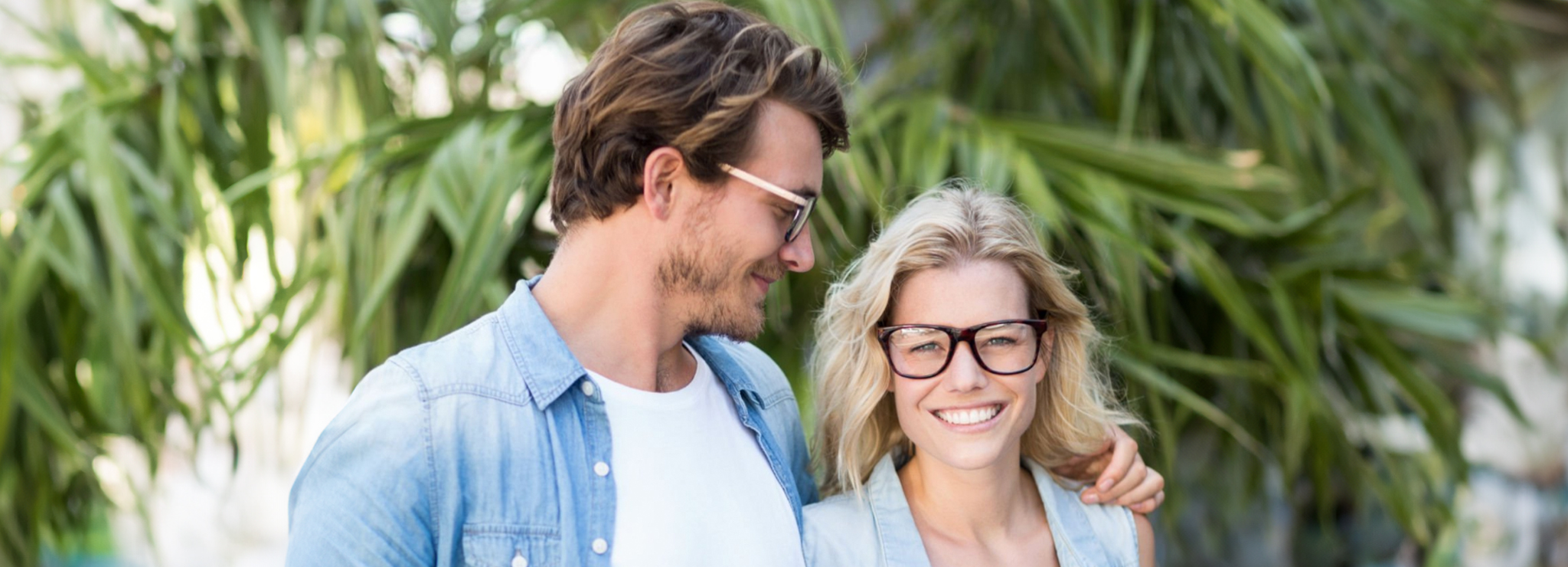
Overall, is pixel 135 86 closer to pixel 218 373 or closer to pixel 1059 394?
pixel 218 373

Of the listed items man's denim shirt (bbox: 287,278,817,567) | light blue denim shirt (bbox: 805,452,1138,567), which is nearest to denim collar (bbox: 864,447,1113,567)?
light blue denim shirt (bbox: 805,452,1138,567)

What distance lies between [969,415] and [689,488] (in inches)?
12.1

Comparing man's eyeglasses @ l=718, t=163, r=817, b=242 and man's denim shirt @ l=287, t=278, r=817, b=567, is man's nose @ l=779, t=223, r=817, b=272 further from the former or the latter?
man's denim shirt @ l=287, t=278, r=817, b=567

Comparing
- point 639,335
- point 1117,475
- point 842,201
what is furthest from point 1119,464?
point 842,201

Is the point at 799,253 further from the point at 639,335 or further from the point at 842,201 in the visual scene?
the point at 842,201

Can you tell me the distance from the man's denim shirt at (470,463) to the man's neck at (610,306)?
4 centimetres

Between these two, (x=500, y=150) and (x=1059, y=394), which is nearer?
(x=1059, y=394)

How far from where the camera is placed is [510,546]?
110cm

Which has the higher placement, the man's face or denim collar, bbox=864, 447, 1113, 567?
the man's face

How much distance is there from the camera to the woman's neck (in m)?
1.43

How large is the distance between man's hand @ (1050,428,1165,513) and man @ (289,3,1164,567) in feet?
1.21

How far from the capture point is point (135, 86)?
2.30 meters

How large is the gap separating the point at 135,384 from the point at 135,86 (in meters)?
0.57

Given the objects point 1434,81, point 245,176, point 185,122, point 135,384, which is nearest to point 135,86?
point 185,122
